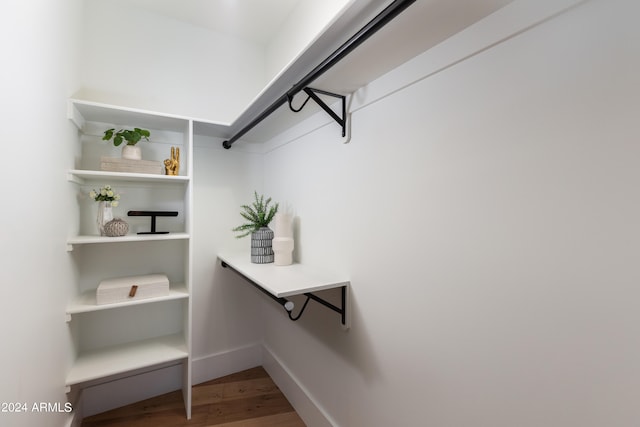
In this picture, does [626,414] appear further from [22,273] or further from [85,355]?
[85,355]

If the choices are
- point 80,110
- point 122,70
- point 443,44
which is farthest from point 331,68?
point 122,70

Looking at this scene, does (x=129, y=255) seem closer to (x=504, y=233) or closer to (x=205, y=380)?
(x=205, y=380)

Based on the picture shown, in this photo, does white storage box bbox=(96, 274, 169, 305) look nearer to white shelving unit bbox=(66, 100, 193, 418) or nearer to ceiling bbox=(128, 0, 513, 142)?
white shelving unit bbox=(66, 100, 193, 418)

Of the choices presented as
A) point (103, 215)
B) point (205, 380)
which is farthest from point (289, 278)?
point (205, 380)

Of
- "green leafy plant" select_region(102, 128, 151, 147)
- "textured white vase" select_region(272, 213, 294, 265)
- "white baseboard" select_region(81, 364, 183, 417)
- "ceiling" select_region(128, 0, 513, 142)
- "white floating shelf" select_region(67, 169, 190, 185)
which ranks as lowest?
"white baseboard" select_region(81, 364, 183, 417)

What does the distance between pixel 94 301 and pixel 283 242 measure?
109cm

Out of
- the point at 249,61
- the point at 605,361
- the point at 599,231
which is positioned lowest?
the point at 605,361

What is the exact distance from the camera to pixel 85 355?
5.53 ft

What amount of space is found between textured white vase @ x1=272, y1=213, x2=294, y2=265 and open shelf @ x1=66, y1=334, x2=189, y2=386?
0.82 metres

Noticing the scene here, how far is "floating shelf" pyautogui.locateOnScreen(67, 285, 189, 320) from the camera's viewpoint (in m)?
1.47

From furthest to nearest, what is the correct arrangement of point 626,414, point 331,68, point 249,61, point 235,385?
point 249,61, point 235,385, point 331,68, point 626,414

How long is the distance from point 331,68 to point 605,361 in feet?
3.61

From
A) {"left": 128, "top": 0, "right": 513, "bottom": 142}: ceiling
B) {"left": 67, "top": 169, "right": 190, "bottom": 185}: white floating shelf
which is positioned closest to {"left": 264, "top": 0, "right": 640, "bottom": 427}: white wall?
{"left": 128, "top": 0, "right": 513, "bottom": 142}: ceiling

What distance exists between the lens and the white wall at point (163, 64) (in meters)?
1.76
